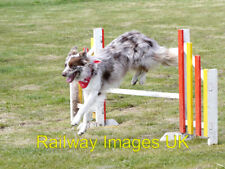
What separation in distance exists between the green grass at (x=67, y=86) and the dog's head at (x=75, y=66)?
1.02 metres

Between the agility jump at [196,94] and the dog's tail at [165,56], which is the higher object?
the dog's tail at [165,56]

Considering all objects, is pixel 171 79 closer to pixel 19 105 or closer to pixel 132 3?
pixel 19 105

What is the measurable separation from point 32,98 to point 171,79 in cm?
361

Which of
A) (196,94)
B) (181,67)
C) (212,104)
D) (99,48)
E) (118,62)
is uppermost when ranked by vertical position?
(99,48)

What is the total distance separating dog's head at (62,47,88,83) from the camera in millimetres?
6156

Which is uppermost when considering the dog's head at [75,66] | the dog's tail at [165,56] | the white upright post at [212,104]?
the dog's tail at [165,56]

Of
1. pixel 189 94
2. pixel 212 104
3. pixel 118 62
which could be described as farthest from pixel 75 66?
pixel 212 104

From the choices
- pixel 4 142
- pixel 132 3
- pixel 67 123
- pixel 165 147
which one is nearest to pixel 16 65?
pixel 67 123

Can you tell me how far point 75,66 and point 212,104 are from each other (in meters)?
1.86

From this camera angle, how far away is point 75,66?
621 centimetres

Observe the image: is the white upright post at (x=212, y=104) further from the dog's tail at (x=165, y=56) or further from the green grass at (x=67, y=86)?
the dog's tail at (x=165, y=56)

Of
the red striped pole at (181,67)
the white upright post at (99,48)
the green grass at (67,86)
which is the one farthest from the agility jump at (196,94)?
the white upright post at (99,48)

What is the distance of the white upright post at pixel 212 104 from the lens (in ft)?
20.2

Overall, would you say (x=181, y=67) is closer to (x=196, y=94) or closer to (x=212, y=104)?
(x=196, y=94)
